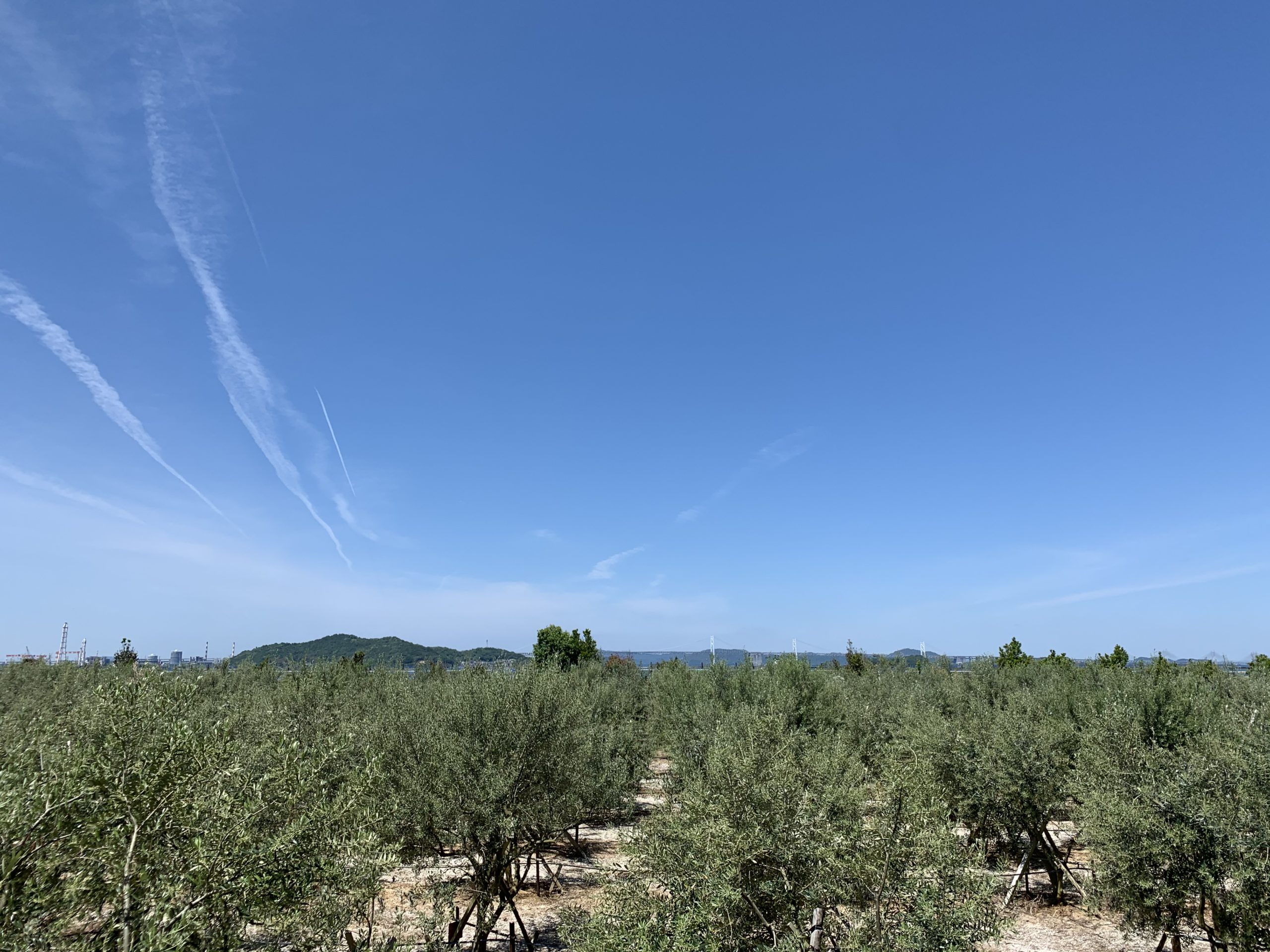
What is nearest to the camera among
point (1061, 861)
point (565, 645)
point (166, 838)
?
point (166, 838)

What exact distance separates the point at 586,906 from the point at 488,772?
306 inches

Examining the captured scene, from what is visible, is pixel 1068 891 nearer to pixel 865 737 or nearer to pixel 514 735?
pixel 865 737

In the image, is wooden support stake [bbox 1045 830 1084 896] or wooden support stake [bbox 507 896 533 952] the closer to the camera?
wooden support stake [bbox 507 896 533 952]

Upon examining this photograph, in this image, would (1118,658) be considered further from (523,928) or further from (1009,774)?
(523,928)

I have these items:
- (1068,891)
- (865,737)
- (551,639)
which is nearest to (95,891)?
(1068,891)

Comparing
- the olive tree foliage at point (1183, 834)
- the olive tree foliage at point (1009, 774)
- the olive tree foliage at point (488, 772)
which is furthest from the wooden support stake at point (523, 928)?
the olive tree foliage at point (1183, 834)

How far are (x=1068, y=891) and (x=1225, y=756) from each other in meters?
9.91

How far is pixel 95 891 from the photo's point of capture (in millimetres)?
6340

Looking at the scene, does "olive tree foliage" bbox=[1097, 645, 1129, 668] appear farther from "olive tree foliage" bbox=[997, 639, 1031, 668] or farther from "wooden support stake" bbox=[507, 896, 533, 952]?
"wooden support stake" bbox=[507, 896, 533, 952]

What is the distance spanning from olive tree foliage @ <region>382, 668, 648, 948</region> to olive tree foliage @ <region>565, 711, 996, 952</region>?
400 cm

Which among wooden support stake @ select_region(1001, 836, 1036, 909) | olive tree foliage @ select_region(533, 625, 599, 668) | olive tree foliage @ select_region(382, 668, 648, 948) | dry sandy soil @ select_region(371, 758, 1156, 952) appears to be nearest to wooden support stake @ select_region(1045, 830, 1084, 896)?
wooden support stake @ select_region(1001, 836, 1036, 909)

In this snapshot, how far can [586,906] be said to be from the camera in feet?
59.9

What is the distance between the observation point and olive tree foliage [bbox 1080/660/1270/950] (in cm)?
1153

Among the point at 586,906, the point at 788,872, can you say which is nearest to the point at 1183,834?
the point at 788,872
